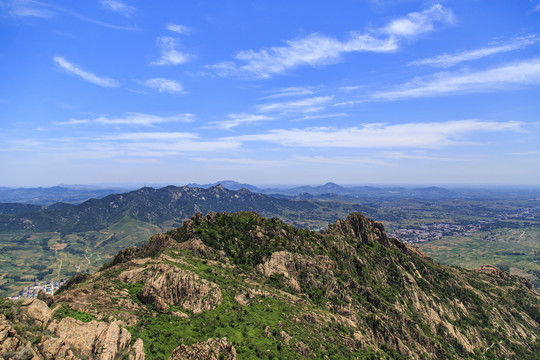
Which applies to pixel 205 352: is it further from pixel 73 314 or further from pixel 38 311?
pixel 38 311

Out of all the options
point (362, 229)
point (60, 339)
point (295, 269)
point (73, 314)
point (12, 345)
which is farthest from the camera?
point (362, 229)

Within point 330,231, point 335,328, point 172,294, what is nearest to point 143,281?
point 172,294

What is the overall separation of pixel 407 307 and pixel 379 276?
13.1 meters

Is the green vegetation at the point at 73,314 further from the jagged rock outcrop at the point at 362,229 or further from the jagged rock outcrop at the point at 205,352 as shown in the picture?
the jagged rock outcrop at the point at 362,229

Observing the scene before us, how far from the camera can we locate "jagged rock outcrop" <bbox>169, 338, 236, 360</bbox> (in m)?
37.5

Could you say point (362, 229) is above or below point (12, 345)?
below

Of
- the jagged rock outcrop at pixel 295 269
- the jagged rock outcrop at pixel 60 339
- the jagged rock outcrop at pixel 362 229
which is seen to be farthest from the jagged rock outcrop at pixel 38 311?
the jagged rock outcrop at pixel 362 229

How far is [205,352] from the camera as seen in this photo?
37906 millimetres

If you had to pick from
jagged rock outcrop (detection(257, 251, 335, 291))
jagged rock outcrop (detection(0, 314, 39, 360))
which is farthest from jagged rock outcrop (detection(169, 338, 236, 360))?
jagged rock outcrop (detection(257, 251, 335, 291))

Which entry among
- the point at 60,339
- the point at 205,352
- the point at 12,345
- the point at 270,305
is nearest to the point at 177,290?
the point at 205,352

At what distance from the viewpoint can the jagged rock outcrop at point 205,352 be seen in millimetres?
37500

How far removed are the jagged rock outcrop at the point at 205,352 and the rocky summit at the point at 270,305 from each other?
0.49 ft

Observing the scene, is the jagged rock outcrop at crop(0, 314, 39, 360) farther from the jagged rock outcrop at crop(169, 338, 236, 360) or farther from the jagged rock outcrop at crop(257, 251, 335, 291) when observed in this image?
the jagged rock outcrop at crop(257, 251, 335, 291)

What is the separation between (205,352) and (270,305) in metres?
26.9
